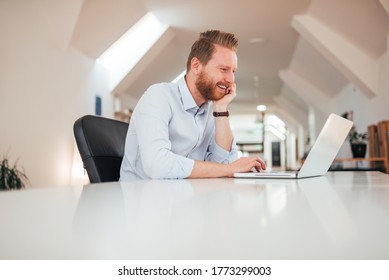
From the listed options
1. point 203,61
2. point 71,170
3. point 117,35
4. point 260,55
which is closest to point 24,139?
point 71,170

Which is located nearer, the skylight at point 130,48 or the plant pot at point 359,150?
the plant pot at point 359,150

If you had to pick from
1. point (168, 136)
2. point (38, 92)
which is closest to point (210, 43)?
point (168, 136)

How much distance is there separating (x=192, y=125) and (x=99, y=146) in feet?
1.12

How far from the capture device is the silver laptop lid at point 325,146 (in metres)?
1.05

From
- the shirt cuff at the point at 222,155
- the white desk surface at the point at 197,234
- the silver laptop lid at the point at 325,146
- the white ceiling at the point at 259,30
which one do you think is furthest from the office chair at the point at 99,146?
the white ceiling at the point at 259,30

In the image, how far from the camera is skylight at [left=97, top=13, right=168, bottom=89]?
5402mm

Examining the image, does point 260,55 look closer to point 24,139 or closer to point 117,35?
point 117,35

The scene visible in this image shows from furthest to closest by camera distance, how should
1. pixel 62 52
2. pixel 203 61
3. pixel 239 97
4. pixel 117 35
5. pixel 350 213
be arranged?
pixel 239 97
pixel 117 35
pixel 62 52
pixel 203 61
pixel 350 213

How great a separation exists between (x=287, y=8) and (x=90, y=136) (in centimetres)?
432

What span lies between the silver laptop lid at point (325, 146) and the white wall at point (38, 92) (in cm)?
288

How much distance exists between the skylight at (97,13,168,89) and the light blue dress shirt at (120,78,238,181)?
4048 mm

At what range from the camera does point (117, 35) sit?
15.9 ft

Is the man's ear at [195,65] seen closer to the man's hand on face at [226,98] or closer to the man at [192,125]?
the man at [192,125]
